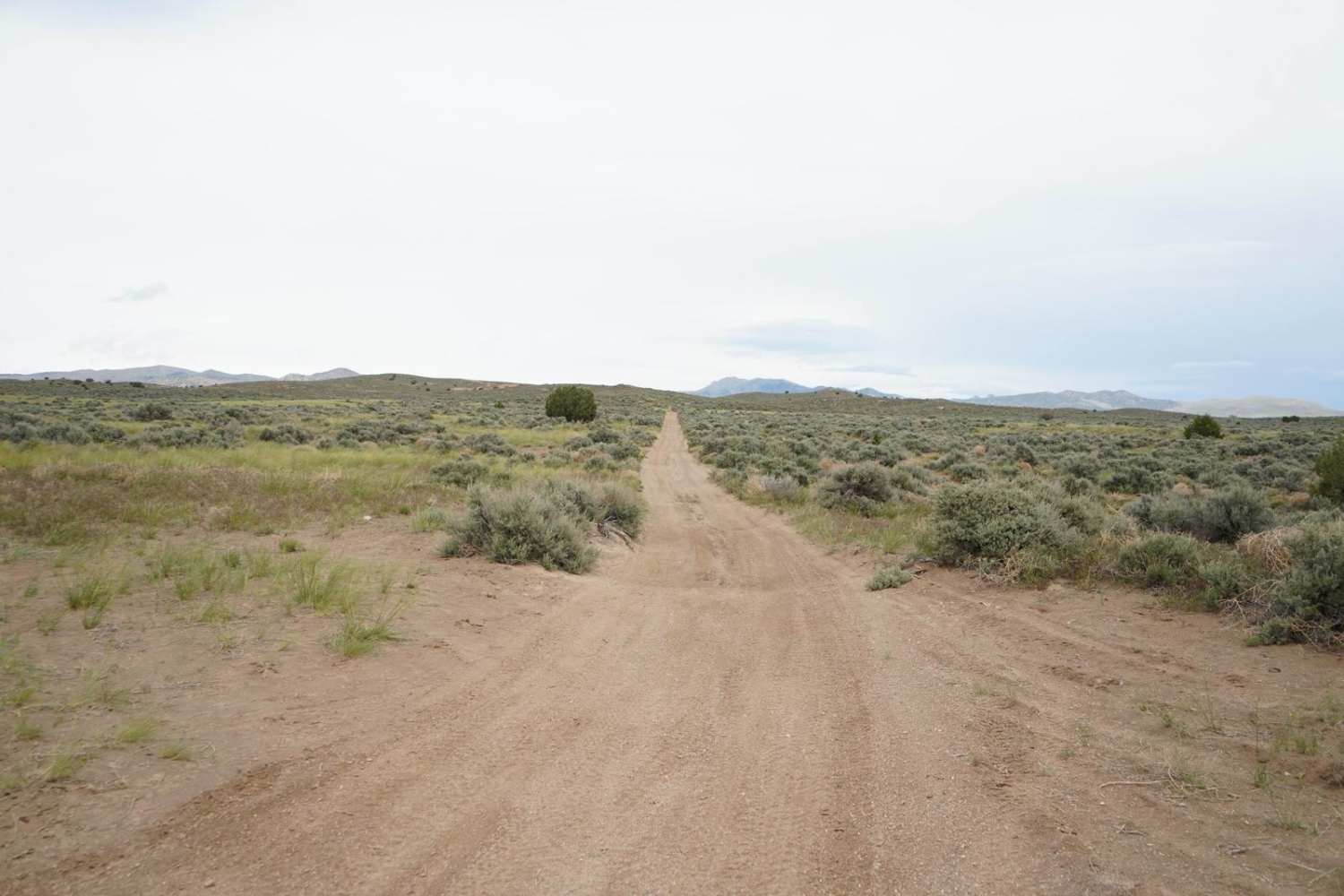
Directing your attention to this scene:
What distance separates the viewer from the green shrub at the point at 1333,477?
14.9m

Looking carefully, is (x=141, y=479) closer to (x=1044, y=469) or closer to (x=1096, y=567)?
(x=1096, y=567)

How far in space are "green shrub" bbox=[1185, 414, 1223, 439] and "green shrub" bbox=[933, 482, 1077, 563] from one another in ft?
128

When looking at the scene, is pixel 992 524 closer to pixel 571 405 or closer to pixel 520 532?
pixel 520 532

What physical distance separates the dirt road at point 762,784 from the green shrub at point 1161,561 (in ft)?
3.03

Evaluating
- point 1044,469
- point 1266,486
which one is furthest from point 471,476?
point 1266,486

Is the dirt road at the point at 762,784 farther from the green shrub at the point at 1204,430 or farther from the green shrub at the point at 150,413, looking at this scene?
the green shrub at the point at 1204,430

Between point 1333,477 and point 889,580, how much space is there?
535 inches

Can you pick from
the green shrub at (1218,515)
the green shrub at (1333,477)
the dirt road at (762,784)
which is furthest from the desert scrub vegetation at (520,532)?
the green shrub at (1333,477)

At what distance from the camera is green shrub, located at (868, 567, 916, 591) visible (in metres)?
9.23

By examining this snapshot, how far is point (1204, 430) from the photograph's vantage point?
39938mm

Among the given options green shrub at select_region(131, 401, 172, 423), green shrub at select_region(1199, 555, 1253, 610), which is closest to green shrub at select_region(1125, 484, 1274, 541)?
green shrub at select_region(1199, 555, 1253, 610)

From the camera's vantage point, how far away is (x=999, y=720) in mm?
4984

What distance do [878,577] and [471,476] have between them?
11357 mm

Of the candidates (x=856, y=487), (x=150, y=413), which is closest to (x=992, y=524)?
(x=856, y=487)
